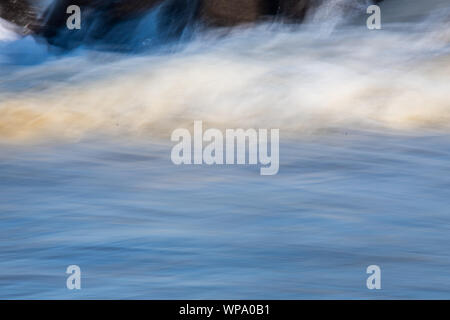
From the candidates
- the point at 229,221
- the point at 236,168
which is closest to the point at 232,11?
the point at 236,168

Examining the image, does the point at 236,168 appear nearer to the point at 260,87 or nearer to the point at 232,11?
the point at 260,87

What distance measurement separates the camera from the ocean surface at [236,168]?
5848 mm

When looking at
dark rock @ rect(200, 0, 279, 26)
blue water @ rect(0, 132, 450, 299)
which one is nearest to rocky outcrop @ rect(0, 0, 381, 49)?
dark rock @ rect(200, 0, 279, 26)

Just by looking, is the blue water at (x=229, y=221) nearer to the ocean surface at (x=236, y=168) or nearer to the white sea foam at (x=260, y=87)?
the ocean surface at (x=236, y=168)

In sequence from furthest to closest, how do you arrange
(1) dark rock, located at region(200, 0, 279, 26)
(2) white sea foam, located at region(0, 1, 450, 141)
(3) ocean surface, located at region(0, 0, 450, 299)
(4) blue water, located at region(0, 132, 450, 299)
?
(1) dark rock, located at region(200, 0, 279, 26) → (2) white sea foam, located at region(0, 1, 450, 141) → (3) ocean surface, located at region(0, 0, 450, 299) → (4) blue water, located at region(0, 132, 450, 299)

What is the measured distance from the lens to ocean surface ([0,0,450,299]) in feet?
19.2

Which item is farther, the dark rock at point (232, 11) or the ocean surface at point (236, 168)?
the dark rock at point (232, 11)

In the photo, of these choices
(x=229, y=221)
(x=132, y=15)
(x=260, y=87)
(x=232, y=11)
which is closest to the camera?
(x=229, y=221)

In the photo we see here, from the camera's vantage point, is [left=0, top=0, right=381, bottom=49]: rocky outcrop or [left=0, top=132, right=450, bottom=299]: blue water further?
[left=0, top=0, right=381, bottom=49]: rocky outcrop

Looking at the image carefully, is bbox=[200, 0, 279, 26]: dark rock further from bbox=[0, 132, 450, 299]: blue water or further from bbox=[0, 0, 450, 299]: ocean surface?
bbox=[0, 132, 450, 299]: blue water

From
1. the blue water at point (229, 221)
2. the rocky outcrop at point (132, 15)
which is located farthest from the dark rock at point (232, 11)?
the blue water at point (229, 221)

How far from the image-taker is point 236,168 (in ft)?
22.4

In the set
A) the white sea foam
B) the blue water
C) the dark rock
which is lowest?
the blue water
